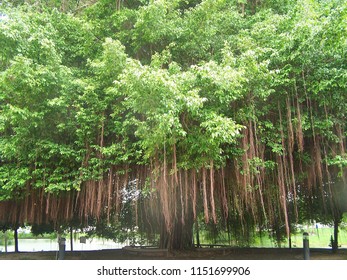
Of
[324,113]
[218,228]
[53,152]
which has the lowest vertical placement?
[218,228]

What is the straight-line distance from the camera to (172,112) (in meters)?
3.93

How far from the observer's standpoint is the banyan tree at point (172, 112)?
4.29 metres

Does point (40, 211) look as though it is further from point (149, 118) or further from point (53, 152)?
point (149, 118)

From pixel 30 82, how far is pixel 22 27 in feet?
3.05

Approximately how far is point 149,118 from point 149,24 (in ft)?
5.79

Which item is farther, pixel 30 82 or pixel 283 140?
pixel 283 140

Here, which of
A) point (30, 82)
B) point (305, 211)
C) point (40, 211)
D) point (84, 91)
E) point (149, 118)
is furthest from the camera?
point (305, 211)

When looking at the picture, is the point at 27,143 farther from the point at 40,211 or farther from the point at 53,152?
the point at 40,211

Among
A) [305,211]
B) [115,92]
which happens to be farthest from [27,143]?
[305,211]

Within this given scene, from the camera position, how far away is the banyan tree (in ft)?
14.1

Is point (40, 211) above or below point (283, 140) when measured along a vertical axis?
below

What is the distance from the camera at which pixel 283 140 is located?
5227 mm

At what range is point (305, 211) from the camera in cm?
963

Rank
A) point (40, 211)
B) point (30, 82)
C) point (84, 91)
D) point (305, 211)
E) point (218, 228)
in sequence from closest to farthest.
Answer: point (30, 82), point (84, 91), point (40, 211), point (305, 211), point (218, 228)
